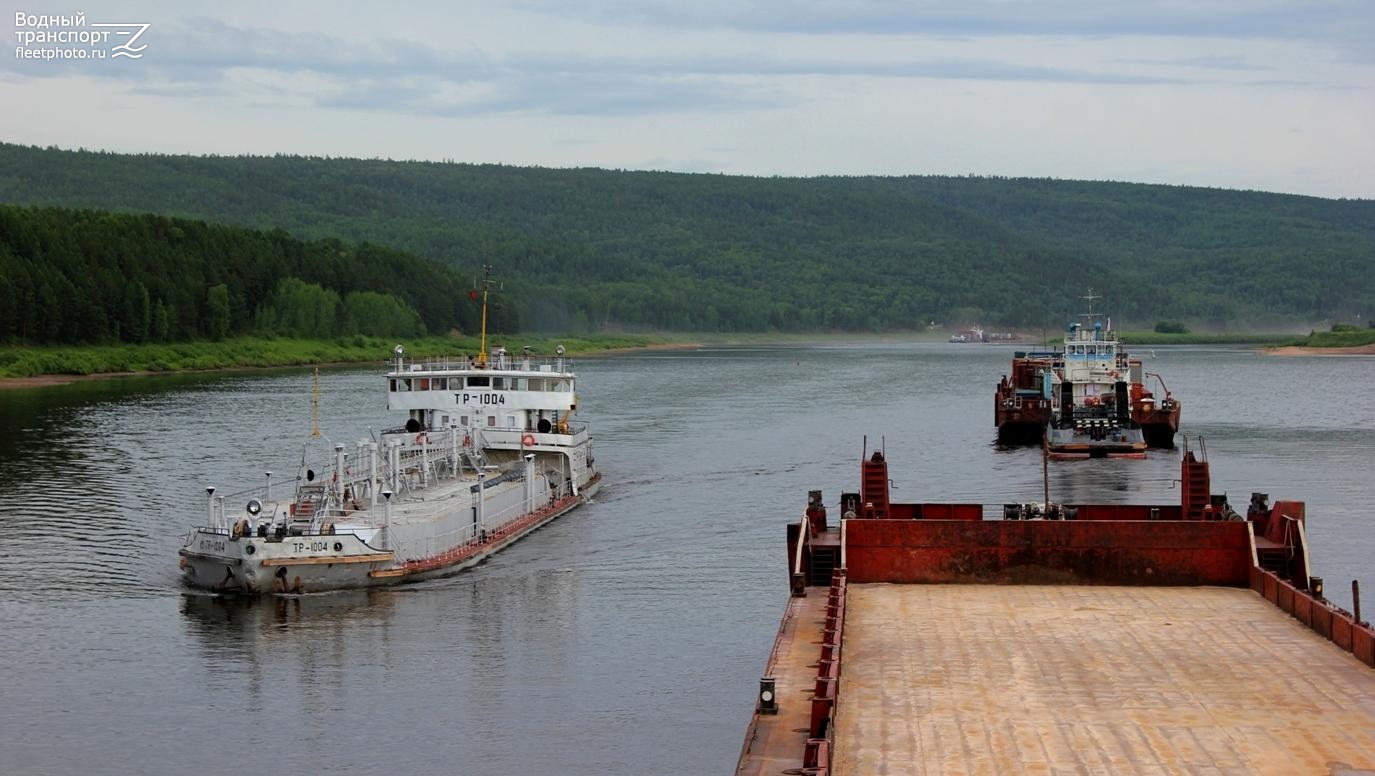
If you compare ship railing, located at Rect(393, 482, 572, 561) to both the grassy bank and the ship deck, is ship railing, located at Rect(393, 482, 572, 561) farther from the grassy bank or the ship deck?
the grassy bank

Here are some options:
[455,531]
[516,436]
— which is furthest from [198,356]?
→ [455,531]

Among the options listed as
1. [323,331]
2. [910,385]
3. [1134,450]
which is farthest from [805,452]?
[323,331]

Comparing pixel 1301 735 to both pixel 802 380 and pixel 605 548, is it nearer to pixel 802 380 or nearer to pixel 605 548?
pixel 605 548

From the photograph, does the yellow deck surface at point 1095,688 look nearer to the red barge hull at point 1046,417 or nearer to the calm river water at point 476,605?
the calm river water at point 476,605

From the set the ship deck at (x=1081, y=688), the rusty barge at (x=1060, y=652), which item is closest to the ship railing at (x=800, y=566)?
the rusty barge at (x=1060, y=652)

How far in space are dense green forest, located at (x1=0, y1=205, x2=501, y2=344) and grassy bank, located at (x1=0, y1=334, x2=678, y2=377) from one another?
2126mm

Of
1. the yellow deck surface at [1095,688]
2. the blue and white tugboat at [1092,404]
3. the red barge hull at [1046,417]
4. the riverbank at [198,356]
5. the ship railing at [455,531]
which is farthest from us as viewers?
the riverbank at [198,356]

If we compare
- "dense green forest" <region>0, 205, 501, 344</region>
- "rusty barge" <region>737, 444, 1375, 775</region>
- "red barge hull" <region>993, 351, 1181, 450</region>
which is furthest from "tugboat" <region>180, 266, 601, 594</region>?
"dense green forest" <region>0, 205, 501, 344</region>

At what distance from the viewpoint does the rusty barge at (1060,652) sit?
17.2 meters

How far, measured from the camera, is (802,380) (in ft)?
455

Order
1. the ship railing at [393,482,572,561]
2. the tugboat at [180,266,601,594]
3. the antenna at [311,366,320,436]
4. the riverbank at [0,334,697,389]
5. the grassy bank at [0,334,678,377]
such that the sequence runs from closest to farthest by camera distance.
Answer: the tugboat at [180,266,601,594] < the ship railing at [393,482,572,561] < the antenna at [311,366,320,436] < the riverbank at [0,334,697,389] < the grassy bank at [0,334,678,377]

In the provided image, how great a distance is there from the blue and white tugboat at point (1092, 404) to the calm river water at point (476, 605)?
209cm

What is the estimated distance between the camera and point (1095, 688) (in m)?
19.7

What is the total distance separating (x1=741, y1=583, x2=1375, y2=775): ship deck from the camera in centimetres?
1698
